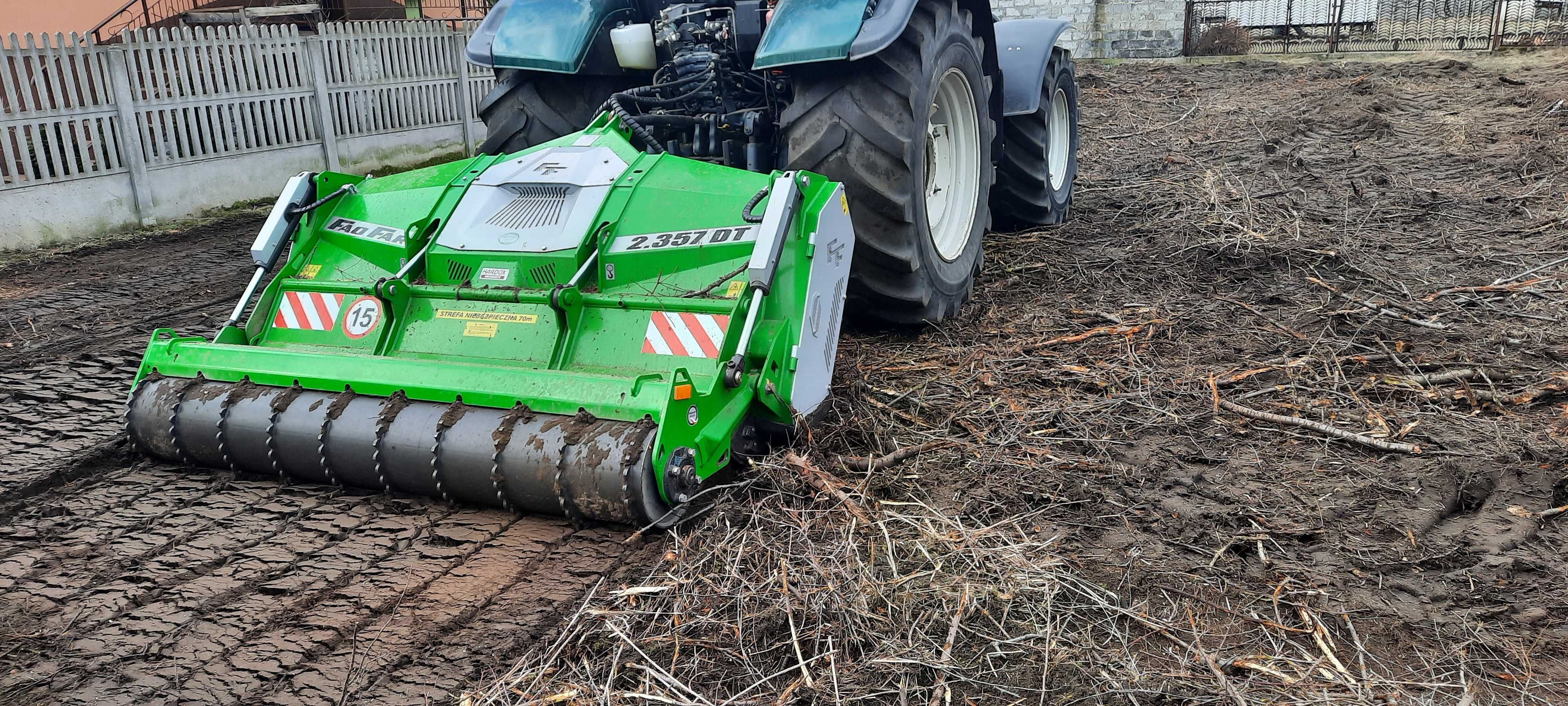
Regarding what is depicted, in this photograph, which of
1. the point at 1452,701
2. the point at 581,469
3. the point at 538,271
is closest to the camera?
the point at 1452,701

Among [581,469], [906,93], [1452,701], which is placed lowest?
[1452,701]

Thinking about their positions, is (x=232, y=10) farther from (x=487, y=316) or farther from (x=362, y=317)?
(x=487, y=316)

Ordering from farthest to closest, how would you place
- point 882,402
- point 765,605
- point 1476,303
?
1. point 1476,303
2. point 882,402
3. point 765,605

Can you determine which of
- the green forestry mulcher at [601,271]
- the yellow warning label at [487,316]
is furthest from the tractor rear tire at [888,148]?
the yellow warning label at [487,316]

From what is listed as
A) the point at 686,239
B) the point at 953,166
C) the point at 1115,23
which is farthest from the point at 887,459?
the point at 1115,23

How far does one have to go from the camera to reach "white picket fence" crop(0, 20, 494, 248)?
A: 7602mm

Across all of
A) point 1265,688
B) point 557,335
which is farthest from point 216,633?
point 1265,688

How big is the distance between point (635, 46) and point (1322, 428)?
3.06 m

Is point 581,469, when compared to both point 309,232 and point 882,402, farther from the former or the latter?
point 309,232

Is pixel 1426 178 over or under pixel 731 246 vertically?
under

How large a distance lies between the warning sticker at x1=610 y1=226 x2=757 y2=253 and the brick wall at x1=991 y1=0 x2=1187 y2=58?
12.6 meters

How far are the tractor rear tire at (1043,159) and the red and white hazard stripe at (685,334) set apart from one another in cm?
292

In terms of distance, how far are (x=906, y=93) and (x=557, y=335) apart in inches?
63.6

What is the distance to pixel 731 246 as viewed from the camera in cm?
373
